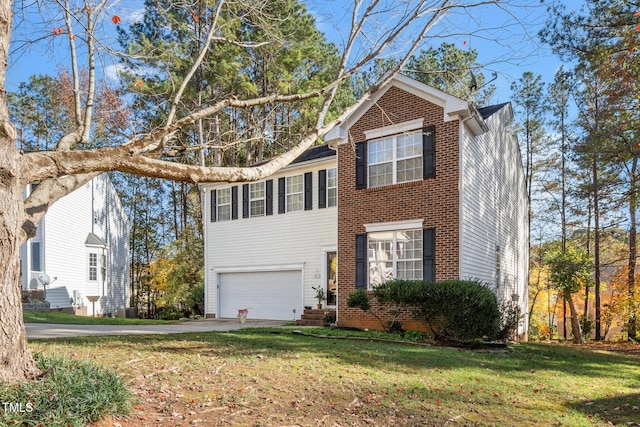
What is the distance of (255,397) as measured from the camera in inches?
222

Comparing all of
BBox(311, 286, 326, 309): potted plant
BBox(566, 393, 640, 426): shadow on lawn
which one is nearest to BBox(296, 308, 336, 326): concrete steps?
BBox(311, 286, 326, 309): potted plant

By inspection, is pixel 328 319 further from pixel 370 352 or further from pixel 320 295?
pixel 370 352

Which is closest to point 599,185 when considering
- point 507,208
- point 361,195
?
point 507,208

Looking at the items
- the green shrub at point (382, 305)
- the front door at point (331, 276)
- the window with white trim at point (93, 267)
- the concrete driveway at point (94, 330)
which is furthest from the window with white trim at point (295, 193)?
the window with white trim at point (93, 267)

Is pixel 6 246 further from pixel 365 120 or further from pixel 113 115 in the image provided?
pixel 365 120

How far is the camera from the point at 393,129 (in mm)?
14008

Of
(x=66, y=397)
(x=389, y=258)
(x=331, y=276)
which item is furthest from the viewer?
(x=331, y=276)

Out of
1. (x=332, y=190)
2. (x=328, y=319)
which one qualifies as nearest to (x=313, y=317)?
(x=328, y=319)

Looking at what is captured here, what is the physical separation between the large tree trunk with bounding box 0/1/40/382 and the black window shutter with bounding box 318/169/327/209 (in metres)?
12.9

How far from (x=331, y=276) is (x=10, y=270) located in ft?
42.4

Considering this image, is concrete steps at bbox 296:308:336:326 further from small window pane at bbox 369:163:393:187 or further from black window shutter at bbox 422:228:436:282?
small window pane at bbox 369:163:393:187

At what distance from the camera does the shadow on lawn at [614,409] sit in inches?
242

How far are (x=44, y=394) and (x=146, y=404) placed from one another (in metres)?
1.12

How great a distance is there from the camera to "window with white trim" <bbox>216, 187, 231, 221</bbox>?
65.5 feet
